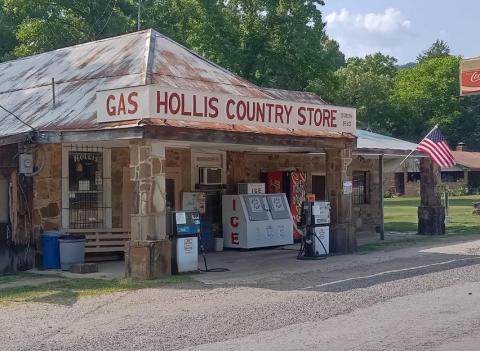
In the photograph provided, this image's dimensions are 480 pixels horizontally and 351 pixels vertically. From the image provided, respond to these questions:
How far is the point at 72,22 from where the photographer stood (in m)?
35.5

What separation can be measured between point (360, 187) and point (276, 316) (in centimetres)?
1559

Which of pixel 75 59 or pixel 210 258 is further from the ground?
pixel 75 59

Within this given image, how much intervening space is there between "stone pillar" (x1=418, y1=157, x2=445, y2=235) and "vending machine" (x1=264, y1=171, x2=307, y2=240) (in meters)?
4.33

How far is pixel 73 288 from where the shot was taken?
486 inches

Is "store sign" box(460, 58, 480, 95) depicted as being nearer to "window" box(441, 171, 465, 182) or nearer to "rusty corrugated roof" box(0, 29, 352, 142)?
"window" box(441, 171, 465, 182)

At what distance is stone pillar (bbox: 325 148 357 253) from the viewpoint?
17.5 metres

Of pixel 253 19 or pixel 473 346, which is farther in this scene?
pixel 253 19

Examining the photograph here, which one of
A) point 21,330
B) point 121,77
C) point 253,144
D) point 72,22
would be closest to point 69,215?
point 121,77

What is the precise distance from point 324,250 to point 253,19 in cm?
2445

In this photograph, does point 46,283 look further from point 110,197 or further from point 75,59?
point 75,59

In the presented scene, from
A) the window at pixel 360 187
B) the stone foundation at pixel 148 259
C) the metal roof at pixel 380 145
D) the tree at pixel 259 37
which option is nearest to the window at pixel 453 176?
the tree at pixel 259 37

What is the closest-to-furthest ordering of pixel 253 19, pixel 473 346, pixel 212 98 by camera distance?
1. pixel 473 346
2. pixel 212 98
3. pixel 253 19

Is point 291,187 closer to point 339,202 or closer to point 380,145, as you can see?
point 380,145

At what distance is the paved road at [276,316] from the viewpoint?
7969 mm
